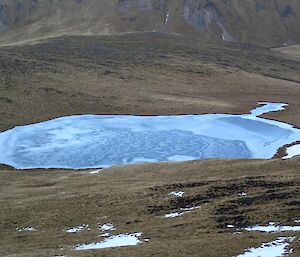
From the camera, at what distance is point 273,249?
66.4 ft

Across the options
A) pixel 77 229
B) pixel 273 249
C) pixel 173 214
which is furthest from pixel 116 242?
pixel 273 249

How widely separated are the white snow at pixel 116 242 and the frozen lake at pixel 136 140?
23916 millimetres

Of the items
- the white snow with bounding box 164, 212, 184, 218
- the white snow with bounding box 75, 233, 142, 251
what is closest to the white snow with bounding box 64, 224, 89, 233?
the white snow with bounding box 75, 233, 142, 251

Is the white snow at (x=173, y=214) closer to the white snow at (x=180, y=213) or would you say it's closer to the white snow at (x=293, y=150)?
the white snow at (x=180, y=213)

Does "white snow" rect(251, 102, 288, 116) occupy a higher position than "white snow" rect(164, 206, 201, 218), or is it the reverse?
"white snow" rect(164, 206, 201, 218)

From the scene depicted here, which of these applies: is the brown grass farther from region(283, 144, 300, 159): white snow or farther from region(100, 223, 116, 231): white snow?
region(283, 144, 300, 159): white snow

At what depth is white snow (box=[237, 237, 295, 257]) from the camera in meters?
19.7

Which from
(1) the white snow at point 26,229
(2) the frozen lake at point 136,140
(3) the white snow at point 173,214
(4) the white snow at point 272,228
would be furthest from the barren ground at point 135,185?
(2) the frozen lake at point 136,140

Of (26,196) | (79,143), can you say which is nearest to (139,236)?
(26,196)

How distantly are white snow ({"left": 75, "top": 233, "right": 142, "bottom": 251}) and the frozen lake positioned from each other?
2392 cm

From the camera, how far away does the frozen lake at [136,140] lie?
50469 mm

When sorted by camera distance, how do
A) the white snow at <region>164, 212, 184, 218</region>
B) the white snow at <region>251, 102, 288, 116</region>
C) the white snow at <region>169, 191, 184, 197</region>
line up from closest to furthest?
the white snow at <region>164, 212, 184, 218</region>
the white snow at <region>169, 191, 184, 197</region>
the white snow at <region>251, 102, 288, 116</region>

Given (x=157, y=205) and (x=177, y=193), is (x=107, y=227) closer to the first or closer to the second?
(x=157, y=205)

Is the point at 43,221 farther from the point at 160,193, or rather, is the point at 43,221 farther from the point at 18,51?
the point at 18,51
